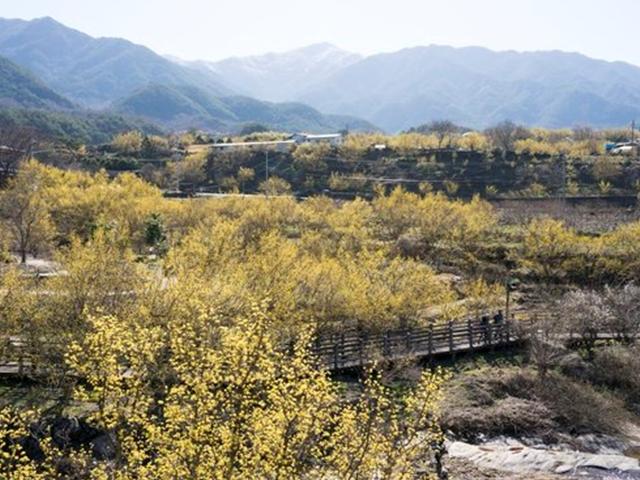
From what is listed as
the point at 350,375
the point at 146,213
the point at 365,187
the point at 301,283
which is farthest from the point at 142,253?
the point at 365,187

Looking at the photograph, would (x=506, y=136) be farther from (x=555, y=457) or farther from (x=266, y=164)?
(x=555, y=457)

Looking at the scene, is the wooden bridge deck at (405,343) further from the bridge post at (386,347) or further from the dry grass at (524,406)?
the dry grass at (524,406)

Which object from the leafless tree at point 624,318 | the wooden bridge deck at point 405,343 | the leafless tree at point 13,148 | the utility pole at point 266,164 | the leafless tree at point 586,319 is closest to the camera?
the wooden bridge deck at point 405,343

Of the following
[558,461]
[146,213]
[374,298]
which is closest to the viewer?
[558,461]

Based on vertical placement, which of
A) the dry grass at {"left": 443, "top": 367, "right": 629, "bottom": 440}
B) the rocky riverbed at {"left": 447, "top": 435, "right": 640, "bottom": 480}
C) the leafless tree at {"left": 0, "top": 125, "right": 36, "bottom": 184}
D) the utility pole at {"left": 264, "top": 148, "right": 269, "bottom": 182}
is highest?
the leafless tree at {"left": 0, "top": 125, "right": 36, "bottom": 184}

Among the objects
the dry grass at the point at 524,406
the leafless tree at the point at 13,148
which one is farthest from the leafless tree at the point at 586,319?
the leafless tree at the point at 13,148

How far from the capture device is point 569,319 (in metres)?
35.7

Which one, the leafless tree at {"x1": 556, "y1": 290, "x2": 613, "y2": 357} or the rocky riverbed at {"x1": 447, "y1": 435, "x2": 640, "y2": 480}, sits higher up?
the leafless tree at {"x1": 556, "y1": 290, "x2": 613, "y2": 357}

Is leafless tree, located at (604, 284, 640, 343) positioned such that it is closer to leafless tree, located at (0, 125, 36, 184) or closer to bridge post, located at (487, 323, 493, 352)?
bridge post, located at (487, 323, 493, 352)

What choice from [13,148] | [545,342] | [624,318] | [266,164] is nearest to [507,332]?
[545,342]

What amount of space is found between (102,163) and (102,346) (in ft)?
333

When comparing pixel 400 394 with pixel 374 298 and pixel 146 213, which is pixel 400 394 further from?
pixel 146 213

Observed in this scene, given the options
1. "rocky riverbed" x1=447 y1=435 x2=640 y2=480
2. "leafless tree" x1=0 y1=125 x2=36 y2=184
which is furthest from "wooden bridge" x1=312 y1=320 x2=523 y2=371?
"leafless tree" x1=0 y1=125 x2=36 y2=184

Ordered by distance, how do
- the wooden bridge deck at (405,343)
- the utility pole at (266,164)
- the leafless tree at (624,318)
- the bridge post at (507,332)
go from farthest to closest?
1. the utility pole at (266,164)
2. the bridge post at (507,332)
3. the leafless tree at (624,318)
4. the wooden bridge deck at (405,343)
